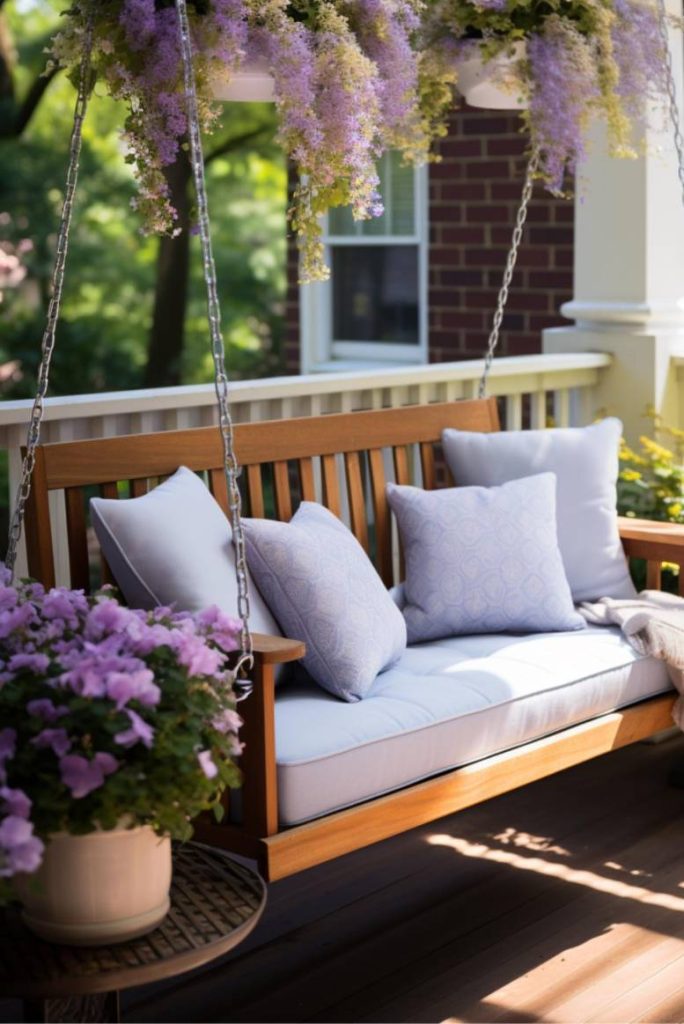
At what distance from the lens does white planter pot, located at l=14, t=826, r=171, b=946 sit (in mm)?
2121

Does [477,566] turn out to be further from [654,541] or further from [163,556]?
[163,556]

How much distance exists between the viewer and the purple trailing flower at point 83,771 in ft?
6.63

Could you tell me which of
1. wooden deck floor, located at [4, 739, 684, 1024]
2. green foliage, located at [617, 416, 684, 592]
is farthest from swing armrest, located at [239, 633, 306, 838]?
green foliage, located at [617, 416, 684, 592]

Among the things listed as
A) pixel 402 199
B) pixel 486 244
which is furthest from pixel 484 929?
pixel 402 199

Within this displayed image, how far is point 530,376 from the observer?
4703 mm

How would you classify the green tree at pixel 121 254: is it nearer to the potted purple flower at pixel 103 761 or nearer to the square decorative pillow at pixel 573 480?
the square decorative pillow at pixel 573 480

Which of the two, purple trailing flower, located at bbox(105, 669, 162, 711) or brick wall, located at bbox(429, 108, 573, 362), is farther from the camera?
brick wall, located at bbox(429, 108, 573, 362)

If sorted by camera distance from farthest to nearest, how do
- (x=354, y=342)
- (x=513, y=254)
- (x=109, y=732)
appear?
(x=354, y=342)
(x=513, y=254)
(x=109, y=732)

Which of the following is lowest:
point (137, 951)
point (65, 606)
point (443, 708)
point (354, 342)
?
point (137, 951)

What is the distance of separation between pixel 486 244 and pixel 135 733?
14.8ft

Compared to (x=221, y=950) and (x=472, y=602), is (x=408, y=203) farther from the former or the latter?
(x=221, y=950)

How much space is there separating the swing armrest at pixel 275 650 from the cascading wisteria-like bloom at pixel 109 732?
0.20 meters

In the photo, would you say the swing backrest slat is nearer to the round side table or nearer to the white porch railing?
the white porch railing

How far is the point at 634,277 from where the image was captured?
4840 millimetres
